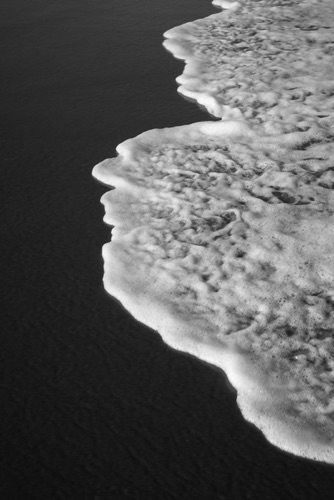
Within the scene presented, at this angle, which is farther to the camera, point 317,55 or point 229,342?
point 317,55

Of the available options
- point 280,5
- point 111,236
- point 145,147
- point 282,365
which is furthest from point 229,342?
point 280,5

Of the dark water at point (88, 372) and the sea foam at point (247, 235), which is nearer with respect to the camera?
the dark water at point (88, 372)

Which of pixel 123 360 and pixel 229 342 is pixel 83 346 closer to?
pixel 123 360

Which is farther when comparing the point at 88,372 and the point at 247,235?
the point at 247,235

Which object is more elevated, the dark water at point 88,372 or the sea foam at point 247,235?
the dark water at point 88,372
